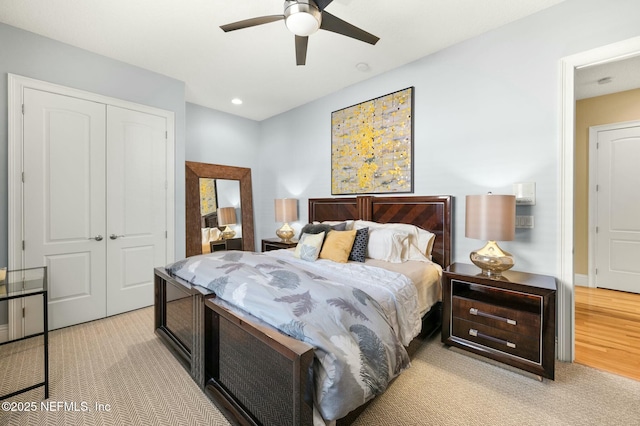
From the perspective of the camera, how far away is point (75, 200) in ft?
9.40

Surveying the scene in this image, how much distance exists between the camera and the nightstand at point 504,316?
1911mm

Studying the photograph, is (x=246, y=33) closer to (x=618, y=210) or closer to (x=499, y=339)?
(x=499, y=339)

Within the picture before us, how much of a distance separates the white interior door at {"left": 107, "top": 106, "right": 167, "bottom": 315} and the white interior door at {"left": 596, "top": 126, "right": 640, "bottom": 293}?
19.4 feet

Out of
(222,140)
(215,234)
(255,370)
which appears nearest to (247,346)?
(255,370)

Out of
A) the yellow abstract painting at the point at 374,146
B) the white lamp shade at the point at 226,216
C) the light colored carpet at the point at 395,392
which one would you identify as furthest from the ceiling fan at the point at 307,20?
the white lamp shade at the point at 226,216

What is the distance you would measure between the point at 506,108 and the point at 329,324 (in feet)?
8.20

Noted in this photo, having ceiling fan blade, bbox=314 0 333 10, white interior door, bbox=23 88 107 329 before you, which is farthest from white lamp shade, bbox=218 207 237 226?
ceiling fan blade, bbox=314 0 333 10

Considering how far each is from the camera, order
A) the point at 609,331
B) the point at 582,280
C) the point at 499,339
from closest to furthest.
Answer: the point at 499,339 → the point at 609,331 → the point at 582,280

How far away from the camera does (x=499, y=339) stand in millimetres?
2102

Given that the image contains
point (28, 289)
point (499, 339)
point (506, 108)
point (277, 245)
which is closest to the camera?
point (28, 289)

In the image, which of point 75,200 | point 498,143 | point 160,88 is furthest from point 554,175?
point 75,200

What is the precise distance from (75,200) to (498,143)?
4.24 meters

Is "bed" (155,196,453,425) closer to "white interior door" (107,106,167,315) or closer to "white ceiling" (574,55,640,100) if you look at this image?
"white interior door" (107,106,167,315)

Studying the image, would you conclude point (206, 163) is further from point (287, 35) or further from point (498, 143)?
point (498, 143)
